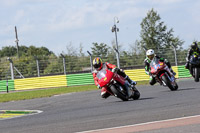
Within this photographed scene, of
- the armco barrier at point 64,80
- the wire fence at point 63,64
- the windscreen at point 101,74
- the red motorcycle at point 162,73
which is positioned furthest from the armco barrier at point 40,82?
the windscreen at point 101,74

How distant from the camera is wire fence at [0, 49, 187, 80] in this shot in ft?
83.2

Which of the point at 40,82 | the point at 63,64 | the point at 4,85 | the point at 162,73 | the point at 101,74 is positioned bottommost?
the point at 4,85

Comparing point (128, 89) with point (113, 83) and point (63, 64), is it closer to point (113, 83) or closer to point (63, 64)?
point (113, 83)

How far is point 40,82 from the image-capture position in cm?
2795

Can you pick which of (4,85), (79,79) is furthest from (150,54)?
(4,85)

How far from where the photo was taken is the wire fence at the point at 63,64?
25359mm

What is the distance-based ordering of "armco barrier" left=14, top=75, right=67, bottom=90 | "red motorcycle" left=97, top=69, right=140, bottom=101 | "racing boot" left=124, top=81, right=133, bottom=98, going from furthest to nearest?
"armco barrier" left=14, top=75, right=67, bottom=90 → "racing boot" left=124, top=81, right=133, bottom=98 → "red motorcycle" left=97, top=69, right=140, bottom=101

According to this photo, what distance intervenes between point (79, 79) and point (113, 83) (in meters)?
15.3

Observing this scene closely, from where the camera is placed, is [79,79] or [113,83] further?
[79,79]

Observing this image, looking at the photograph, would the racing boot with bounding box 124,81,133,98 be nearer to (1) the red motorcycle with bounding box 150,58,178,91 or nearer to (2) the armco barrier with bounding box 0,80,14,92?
(1) the red motorcycle with bounding box 150,58,178,91

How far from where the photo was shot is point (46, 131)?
24.3 feet

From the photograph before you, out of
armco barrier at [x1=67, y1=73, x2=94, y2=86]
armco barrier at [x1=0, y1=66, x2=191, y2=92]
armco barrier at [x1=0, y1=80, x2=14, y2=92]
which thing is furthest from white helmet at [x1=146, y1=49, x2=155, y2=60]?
armco barrier at [x1=0, y1=80, x2=14, y2=92]

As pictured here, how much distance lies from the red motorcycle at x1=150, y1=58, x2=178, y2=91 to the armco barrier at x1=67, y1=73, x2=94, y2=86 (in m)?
12.8

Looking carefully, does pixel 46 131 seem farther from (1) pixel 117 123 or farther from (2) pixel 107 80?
(2) pixel 107 80
